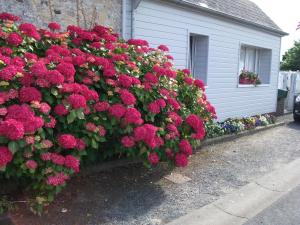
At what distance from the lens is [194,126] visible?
5238 mm

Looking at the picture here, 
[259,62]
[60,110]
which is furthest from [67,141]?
[259,62]

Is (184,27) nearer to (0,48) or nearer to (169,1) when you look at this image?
(169,1)

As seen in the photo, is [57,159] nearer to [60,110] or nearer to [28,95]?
[60,110]

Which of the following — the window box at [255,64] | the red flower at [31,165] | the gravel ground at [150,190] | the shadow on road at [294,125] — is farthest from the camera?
the window box at [255,64]

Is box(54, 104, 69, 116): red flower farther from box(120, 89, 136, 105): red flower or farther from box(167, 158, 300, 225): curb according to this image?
box(167, 158, 300, 225): curb

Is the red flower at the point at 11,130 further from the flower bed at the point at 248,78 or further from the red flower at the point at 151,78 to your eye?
the flower bed at the point at 248,78

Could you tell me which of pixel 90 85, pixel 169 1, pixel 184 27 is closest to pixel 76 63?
pixel 90 85

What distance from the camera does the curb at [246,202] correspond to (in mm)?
4246

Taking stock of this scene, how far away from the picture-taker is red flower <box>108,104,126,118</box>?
13.8 ft

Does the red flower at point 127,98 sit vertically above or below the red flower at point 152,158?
above

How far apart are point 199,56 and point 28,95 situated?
6.65 metres

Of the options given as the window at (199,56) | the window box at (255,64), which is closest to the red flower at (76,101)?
the window at (199,56)

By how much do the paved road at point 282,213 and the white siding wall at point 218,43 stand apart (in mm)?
4265

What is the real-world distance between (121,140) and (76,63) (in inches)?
44.7
